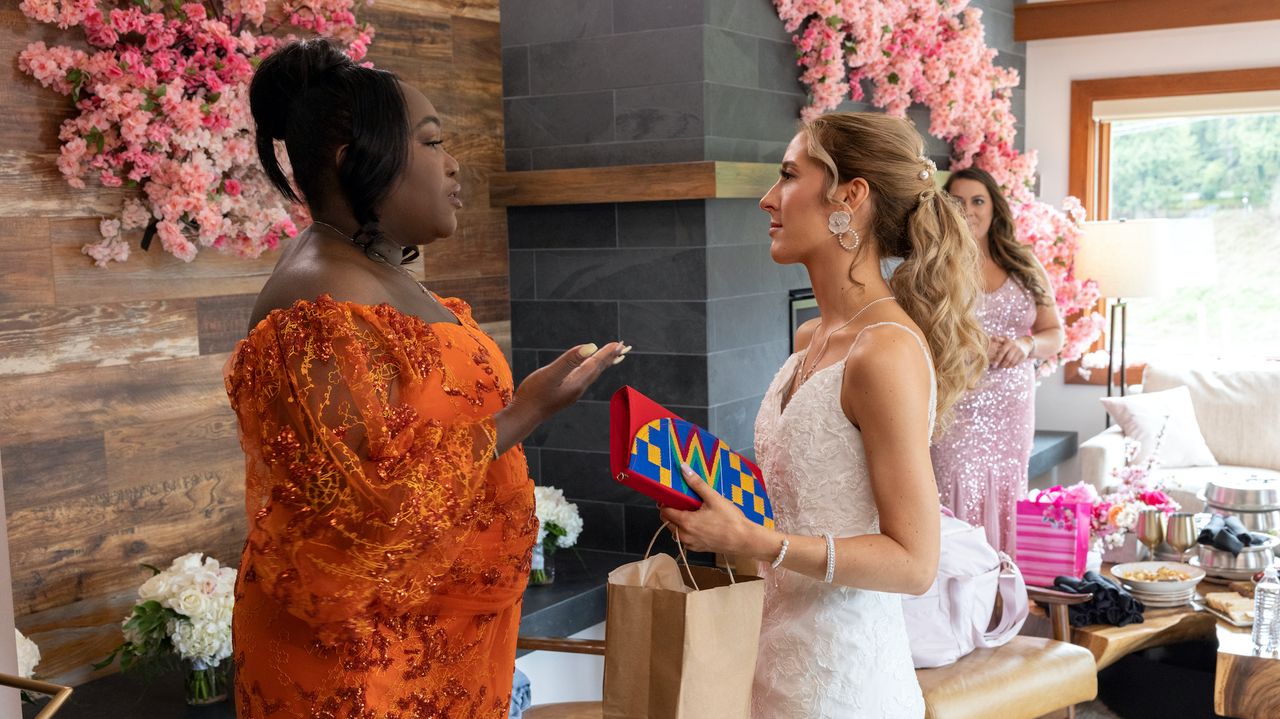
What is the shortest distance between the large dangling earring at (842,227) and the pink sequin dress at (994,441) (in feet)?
8.13

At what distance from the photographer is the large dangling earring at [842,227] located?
1907mm

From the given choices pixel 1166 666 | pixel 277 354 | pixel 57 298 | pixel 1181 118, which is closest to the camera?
pixel 277 354

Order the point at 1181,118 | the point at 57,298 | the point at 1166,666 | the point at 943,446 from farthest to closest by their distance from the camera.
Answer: the point at 1181,118, the point at 943,446, the point at 1166,666, the point at 57,298

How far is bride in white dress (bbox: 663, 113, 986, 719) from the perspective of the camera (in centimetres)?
171

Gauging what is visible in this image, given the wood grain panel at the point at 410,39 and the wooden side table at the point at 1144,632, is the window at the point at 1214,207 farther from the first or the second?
the wood grain panel at the point at 410,39

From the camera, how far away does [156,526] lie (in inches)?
124

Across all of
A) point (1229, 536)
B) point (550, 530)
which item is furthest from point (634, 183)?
point (1229, 536)

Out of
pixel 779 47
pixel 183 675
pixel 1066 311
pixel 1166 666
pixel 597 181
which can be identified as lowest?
pixel 1166 666

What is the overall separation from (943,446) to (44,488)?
2871mm

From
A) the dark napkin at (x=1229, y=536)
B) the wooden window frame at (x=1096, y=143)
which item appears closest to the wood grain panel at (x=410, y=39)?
the dark napkin at (x=1229, y=536)

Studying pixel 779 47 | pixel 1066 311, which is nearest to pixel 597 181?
pixel 779 47

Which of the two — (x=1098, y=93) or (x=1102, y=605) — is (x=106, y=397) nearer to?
(x=1102, y=605)

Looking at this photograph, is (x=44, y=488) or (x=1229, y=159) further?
(x=1229, y=159)

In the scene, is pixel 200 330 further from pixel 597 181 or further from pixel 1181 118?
pixel 1181 118
